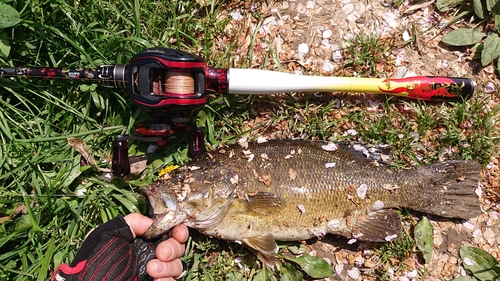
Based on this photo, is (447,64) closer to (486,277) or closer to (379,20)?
(379,20)

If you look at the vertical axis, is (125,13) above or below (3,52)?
above

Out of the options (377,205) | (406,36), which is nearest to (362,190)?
(377,205)

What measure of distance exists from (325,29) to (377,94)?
906 millimetres

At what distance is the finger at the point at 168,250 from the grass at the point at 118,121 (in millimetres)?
408

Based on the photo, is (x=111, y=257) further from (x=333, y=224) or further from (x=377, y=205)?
(x=377, y=205)

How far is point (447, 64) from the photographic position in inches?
176

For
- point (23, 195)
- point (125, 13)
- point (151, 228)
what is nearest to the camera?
point (151, 228)

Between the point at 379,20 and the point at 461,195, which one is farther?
the point at 379,20

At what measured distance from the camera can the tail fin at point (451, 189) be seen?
4.07m

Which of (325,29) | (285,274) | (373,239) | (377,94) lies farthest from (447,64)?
(285,274)

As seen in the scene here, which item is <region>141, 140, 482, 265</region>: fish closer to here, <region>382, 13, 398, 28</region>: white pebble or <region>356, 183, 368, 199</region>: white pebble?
<region>356, 183, 368, 199</region>: white pebble

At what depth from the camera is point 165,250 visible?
12.4ft

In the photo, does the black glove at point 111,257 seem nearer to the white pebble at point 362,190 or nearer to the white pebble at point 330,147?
the white pebble at point 330,147

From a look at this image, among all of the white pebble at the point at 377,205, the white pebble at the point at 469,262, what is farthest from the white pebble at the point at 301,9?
the white pebble at the point at 469,262
